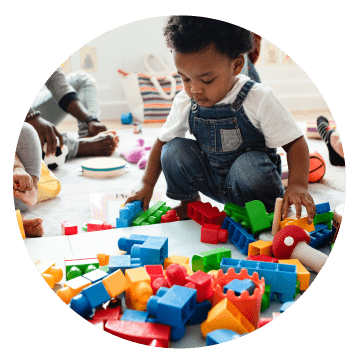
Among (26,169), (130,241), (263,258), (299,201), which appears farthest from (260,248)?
(26,169)

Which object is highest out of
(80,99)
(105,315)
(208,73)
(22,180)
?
(208,73)

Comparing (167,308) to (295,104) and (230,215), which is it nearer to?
(230,215)

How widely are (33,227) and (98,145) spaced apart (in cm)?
76

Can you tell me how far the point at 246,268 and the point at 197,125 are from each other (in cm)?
41

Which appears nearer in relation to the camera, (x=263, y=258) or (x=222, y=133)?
(x=263, y=258)

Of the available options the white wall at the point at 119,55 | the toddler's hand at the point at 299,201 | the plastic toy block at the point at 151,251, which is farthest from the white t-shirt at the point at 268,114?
the white wall at the point at 119,55

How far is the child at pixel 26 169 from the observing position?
3.12 feet

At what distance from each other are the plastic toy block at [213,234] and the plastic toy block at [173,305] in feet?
0.87

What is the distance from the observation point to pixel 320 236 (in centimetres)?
82

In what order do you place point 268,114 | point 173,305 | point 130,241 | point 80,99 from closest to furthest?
1. point 173,305
2. point 130,241
3. point 268,114
4. point 80,99

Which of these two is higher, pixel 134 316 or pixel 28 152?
pixel 28 152

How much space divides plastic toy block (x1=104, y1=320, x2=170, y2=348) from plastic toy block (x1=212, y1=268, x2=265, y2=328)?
0.10 metres

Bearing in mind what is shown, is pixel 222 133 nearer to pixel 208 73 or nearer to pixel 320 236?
pixel 208 73

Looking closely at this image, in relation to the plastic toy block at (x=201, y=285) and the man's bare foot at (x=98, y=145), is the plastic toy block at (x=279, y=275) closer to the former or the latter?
the plastic toy block at (x=201, y=285)
